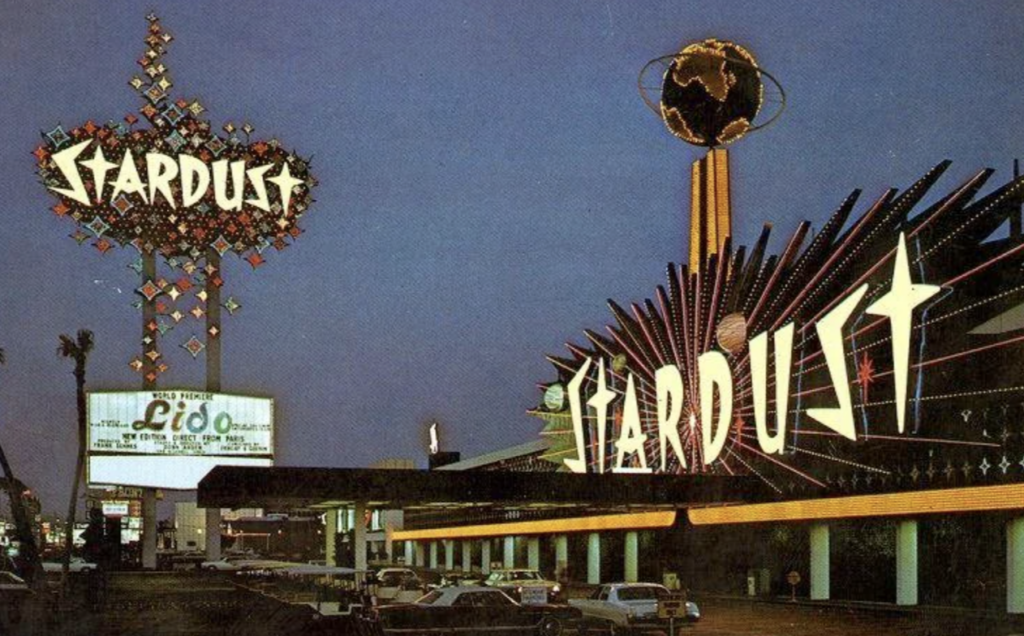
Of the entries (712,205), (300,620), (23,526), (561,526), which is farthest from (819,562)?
(23,526)

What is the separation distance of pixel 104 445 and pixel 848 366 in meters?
36.2

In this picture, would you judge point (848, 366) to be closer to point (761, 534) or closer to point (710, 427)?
point (710, 427)

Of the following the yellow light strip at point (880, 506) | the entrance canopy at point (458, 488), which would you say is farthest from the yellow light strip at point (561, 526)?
the entrance canopy at point (458, 488)

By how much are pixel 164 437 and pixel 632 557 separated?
22.4 meters

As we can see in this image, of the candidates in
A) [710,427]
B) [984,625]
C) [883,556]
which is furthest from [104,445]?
[984,625]

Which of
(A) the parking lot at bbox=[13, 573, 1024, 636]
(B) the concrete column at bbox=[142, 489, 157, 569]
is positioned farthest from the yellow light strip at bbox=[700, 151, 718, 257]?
(B) the concrete column at bbox=[142, 489, 157, 569]

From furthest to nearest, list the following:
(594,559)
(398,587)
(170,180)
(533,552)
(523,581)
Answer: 1. (533,552)
2. (170,180)
3. (594,559)
4. (398,587)
5. (523,581)

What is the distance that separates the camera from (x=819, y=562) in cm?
4028

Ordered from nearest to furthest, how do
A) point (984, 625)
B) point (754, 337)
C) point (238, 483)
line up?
point (984, 625), point (238, 483), point (754, 337)

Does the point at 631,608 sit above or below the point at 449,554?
above

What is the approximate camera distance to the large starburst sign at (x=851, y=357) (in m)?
31.5

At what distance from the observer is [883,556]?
122ft

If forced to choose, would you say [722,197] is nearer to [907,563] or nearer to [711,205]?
[711,205]

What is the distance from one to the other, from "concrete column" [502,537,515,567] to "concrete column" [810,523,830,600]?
1341 inches
